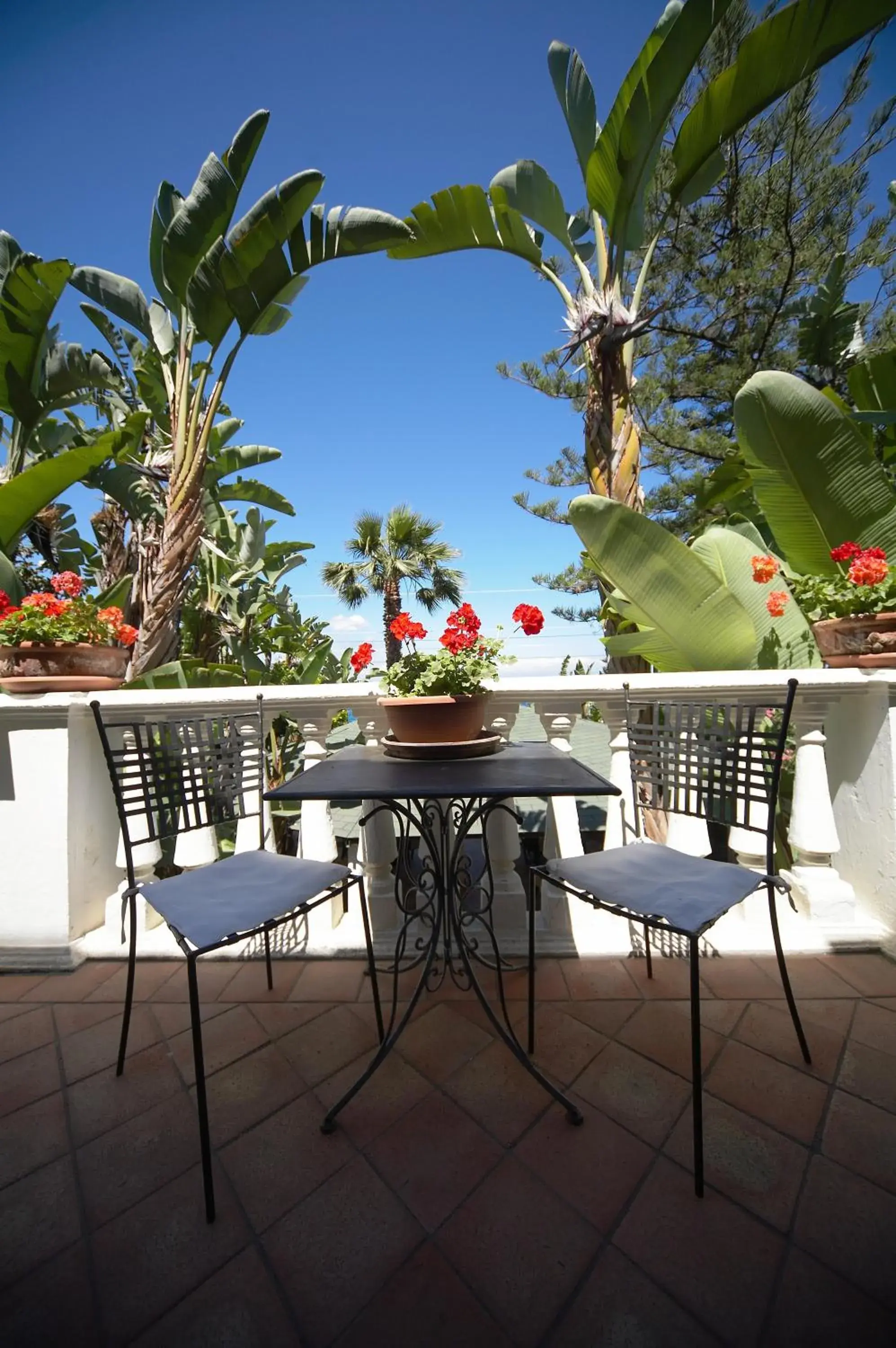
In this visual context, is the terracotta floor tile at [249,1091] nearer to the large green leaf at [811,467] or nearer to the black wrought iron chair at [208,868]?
the black wrought iron chair at [208,868]

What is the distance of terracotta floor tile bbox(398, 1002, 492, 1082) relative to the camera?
154 cm

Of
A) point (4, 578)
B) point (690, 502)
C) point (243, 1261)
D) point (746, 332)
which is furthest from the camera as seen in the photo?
point (690, 502)

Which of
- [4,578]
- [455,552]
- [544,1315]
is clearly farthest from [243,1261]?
[455,552]

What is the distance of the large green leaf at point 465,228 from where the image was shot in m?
3.74

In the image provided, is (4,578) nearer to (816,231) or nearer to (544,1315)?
(544,1315)

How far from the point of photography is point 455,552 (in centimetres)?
1498

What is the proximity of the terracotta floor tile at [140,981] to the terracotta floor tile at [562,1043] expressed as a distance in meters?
1.36

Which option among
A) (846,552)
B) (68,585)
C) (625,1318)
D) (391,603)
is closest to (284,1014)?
(625,1318)

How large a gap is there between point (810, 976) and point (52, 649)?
3137 millimetres

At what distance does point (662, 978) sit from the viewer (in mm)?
1934

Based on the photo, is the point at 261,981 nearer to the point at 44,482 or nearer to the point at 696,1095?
the point at 696,1095

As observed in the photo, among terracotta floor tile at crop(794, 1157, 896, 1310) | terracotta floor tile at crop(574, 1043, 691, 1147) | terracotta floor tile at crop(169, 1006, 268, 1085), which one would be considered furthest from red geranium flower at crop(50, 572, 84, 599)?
terracotta floor tile at crop(794, 1157, 896, 1310)

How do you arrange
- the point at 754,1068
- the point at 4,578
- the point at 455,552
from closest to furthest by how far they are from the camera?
the point at 754,1068 → the point at 4,578 → the point at 455,552

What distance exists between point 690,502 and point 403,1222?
A: 10308 mm
